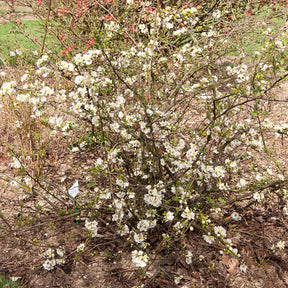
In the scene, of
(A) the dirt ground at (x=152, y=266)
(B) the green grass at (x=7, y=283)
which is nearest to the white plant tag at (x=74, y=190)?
(A) the dirt ground at (x=152, y=266)

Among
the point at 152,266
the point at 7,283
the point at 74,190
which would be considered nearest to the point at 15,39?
the point at 74,190

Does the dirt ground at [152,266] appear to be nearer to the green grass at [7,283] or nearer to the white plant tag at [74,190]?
the green grass at [7,283]

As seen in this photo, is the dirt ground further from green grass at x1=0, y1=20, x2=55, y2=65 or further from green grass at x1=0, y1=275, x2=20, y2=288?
green grass at x1=0, y1=20, x2=55, y2=65

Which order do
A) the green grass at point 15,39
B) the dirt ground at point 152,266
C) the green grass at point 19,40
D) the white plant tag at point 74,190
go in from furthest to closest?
the green grass at point 15,39 → the green grass at point 19,40 → the white plant tag at point 74,190 → the dirt ground at point 152,266

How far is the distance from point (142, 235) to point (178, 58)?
5.12ft

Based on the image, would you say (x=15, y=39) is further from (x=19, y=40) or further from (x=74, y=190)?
(x=19, y=40)

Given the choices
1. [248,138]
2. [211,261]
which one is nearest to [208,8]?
[248,138]

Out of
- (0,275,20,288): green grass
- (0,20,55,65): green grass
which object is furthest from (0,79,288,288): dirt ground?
(0,20,55,65): green grass

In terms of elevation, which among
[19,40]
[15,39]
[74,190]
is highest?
[19,40]

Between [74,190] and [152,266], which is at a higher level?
[74,190]

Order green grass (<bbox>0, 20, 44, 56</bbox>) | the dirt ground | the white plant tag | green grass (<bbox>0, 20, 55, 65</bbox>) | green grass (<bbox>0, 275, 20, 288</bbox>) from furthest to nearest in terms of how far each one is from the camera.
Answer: green grass (<bbox>0, 20, 44, 56</bbox>) < green grass (<bbox>0, 20, 55, 65</bbox>) < the white plant tag < the dirt ground < green grass (<bbox>0, 275, 20, 288</bbox>)

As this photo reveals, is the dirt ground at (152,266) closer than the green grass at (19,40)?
Yes

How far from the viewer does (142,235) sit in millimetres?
2379

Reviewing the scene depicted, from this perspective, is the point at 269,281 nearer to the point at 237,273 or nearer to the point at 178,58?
the point at 237,273
